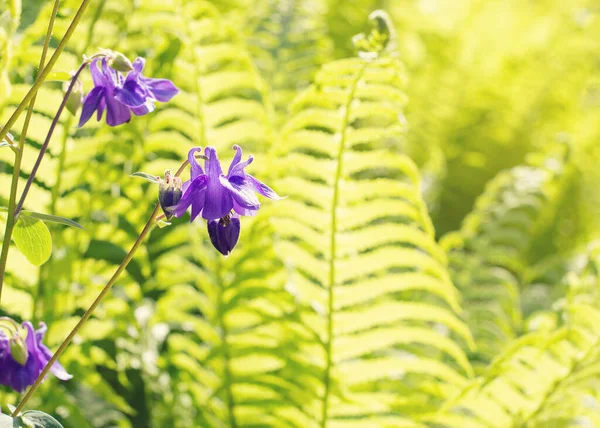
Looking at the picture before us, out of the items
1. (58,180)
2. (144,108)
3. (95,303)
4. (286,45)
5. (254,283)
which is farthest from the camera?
(286,45)

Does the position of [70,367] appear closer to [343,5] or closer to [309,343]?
[309,343]

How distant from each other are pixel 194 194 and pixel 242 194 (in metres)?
0.04

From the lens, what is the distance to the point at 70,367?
1.35 m

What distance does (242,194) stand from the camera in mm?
624

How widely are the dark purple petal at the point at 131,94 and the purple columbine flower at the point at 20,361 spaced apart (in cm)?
24

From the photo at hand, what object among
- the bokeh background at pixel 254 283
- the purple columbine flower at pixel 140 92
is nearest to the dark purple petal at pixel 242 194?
the purple columbine flower at pixel 140 92

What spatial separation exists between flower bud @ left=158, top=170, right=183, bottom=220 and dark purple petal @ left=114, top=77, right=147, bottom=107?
0.10 meters

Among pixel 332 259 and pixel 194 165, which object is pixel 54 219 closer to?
pixel 194 165

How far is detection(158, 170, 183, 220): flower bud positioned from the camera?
1.97 ft

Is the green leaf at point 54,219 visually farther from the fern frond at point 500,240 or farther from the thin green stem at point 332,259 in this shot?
the fern frond at point 500,240

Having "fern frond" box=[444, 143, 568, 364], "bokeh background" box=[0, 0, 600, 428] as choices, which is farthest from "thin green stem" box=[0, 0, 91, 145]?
"fern frond" box=[444, 143, 568, 364]

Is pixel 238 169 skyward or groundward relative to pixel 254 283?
groundward

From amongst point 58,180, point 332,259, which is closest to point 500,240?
point 332,259

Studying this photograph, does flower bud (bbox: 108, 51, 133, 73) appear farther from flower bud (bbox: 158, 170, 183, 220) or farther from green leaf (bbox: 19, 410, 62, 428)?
green leaf (bbox: 19, 410, 62, 428)
